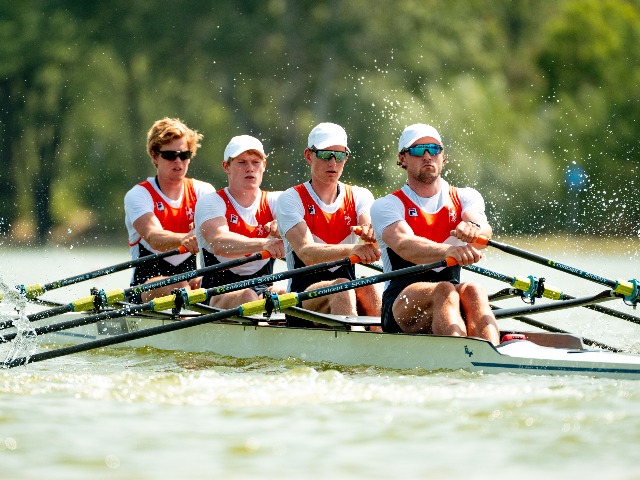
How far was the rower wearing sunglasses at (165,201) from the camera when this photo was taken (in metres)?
9.31

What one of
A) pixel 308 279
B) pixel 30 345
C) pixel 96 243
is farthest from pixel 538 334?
pixel 96 243

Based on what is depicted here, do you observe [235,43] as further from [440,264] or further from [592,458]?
[592,458]

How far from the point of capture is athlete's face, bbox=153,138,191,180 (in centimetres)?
930

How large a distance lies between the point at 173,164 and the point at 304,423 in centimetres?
400

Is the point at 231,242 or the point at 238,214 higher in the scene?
the point at 238,214

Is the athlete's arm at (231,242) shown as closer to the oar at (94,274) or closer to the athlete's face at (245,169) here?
the athlete's face at (245,169)

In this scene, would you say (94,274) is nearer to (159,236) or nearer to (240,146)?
(159,236)

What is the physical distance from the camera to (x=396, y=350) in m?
7.08

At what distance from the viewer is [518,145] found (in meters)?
29.2

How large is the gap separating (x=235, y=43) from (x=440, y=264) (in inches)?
919

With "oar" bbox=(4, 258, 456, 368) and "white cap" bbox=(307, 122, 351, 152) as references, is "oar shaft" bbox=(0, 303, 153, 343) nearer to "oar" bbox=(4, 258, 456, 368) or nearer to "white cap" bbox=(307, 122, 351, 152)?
"oar" bbox=(4, 258, 456, 368)

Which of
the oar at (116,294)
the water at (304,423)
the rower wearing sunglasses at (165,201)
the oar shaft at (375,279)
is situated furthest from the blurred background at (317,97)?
the water at (304,423)

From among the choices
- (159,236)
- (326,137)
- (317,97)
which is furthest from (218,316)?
(317,97)

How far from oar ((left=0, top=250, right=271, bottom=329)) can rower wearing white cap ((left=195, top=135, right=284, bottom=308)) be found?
133 millimetres
